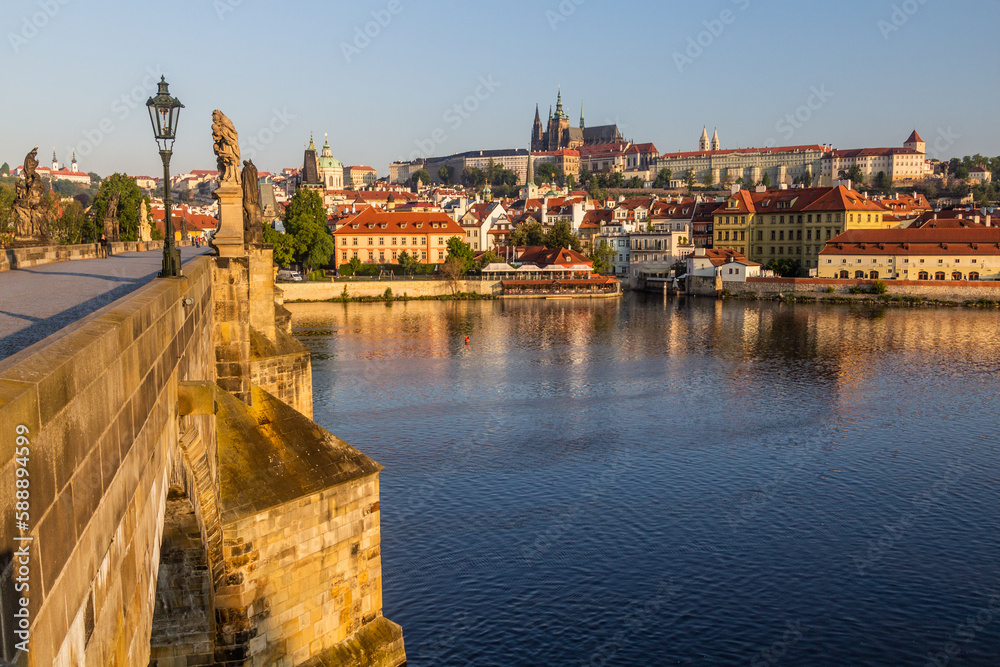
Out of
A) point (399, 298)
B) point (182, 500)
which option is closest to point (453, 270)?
point (399, 298)

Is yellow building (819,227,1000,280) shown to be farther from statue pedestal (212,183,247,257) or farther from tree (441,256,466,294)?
statue pedestal (212,183,247,257)

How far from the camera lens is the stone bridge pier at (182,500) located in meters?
3.69

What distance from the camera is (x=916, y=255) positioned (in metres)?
95.6

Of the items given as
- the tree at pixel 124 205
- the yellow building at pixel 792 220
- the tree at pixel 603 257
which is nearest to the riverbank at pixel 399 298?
the tree at pixel 603 257

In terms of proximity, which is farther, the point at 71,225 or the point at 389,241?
the point at 389,241

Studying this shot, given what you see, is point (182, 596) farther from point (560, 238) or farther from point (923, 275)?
point (560, 238)

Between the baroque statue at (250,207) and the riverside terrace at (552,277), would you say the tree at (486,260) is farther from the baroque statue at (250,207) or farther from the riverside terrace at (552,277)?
the baroque statue at (250,207)

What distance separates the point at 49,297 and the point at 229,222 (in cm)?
685

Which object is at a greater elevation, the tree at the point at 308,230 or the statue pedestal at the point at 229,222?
the tree at the point at 308,230

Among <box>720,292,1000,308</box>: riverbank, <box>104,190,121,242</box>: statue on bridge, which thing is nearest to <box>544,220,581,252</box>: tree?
<box>720,292,1000,308</box>: riverbank

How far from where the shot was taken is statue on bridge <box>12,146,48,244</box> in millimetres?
22234

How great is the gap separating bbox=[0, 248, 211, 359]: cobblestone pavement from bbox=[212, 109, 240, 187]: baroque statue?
2.60 metres

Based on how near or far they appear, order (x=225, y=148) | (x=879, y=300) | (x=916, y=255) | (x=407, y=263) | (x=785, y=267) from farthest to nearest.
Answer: (x=785, y=267), (x=407, y=263), (x=916, y=255), (x=879, y=300), (x=225, y=148)

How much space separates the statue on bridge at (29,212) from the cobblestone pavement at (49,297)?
537cm
